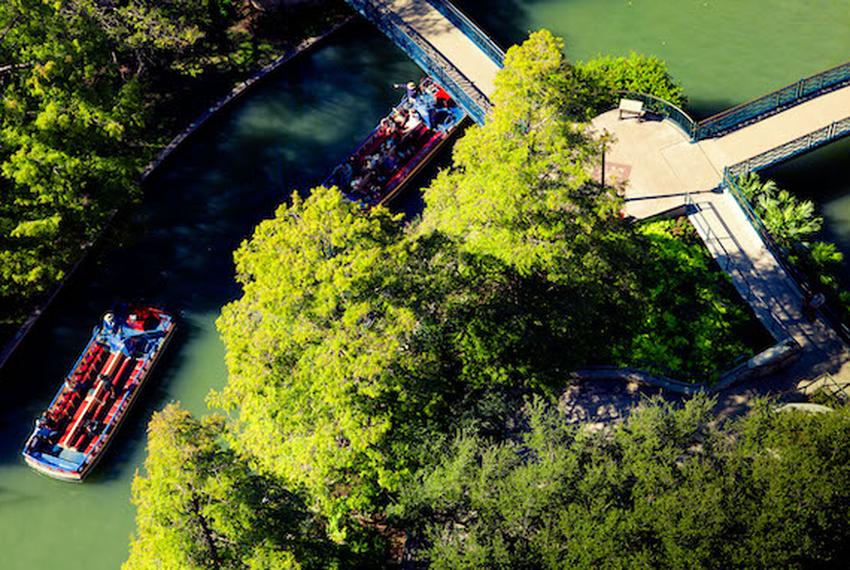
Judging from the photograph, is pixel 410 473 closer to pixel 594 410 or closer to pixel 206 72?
pixel 594 410

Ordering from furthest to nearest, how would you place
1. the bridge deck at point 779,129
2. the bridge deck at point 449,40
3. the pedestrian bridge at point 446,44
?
the bridge deck at point 449,40 → the pedestrian bridge at point 446,44 → the bridge deck at point 779,129

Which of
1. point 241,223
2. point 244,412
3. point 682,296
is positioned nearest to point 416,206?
point 241,223

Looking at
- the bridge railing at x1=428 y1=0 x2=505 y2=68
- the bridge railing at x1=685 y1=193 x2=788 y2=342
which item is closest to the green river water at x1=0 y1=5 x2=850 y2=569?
the bridge railing at x1=428 y1=0 x2=505 y2=68

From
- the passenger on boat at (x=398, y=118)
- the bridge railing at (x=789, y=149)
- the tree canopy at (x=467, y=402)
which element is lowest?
the tree canopy at (x=467, y=402)

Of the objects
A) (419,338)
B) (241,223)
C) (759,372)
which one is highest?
(241,223)

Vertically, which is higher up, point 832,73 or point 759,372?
point 832,73

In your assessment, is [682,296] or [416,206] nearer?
[682,296]

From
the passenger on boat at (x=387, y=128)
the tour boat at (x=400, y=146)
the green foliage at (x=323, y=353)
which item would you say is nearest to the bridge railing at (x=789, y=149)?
the tour boat at (x=400, y=146)

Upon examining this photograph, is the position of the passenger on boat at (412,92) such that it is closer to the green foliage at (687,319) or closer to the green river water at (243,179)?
the green river water at (243,179)

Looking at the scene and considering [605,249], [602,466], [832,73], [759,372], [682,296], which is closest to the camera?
[602,466]
